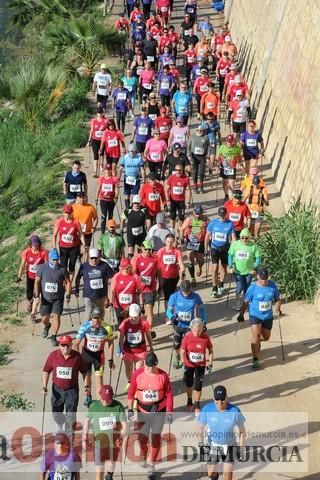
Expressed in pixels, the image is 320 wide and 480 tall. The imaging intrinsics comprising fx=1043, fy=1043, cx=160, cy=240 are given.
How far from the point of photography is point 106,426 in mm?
11680

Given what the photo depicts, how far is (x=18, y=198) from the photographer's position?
2338 centimetres

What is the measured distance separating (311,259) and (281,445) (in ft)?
15.8

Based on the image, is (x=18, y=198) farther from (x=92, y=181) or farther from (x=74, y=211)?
(x=74, y=211)

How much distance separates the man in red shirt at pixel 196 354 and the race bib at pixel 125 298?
5.56ft

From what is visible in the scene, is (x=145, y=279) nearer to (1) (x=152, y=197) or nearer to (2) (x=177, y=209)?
(1) (x=152, y=197)

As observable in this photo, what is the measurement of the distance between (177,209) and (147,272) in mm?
3873

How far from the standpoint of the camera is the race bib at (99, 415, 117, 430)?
11672 mm

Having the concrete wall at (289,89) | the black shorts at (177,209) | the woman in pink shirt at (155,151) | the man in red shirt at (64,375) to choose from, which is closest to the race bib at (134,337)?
the man in red shirt at (64,375)

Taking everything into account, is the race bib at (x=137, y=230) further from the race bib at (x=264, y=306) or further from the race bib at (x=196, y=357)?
the race bib at (x=196, y=357)

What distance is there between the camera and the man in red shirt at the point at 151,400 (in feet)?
40.1

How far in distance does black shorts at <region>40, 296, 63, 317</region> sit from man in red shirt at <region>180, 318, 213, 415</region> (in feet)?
8.50

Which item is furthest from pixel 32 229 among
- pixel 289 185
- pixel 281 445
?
pixel 281 445

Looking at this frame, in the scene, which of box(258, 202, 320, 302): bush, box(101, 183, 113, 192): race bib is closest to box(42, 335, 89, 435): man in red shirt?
box(258, 202, 320, 302): bush

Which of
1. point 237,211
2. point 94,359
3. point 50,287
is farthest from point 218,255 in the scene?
point 94,359
